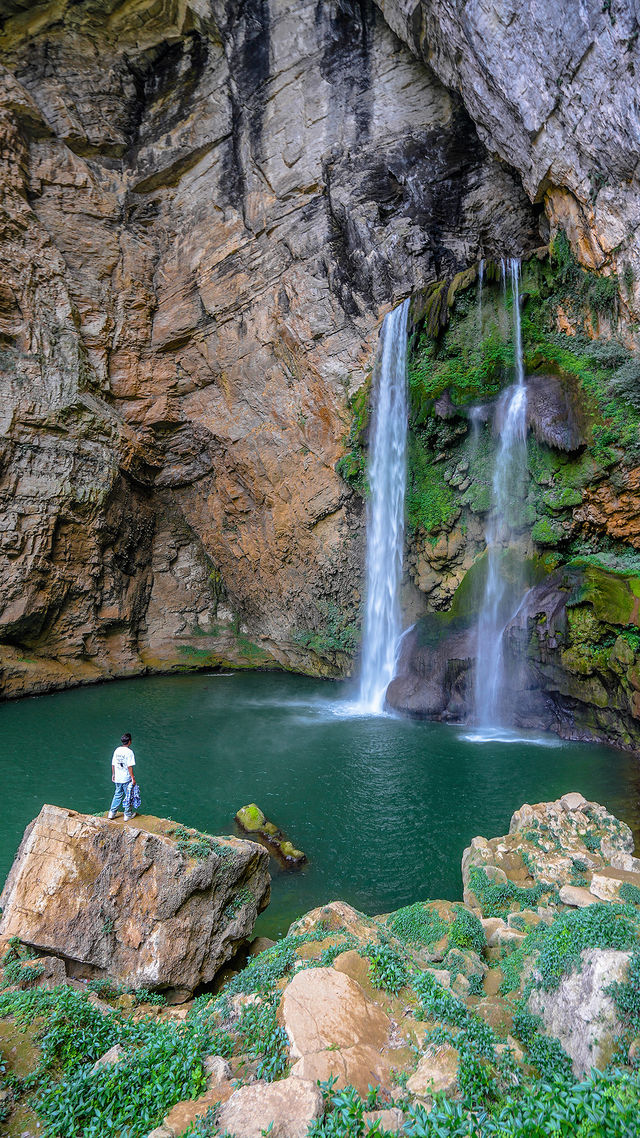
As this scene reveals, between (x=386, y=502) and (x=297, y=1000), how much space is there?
1398cm

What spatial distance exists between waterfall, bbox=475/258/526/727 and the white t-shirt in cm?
894

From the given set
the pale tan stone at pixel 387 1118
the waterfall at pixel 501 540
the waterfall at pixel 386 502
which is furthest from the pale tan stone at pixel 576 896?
the waterfall at pixel 386 502

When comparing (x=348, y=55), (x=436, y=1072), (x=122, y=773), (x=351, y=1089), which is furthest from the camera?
(x=348, y=55)

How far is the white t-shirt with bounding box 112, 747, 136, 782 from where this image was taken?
6.24 m

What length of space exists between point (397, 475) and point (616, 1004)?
14.1 metres

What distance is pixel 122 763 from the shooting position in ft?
20.6

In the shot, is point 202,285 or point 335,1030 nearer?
point 335,1030

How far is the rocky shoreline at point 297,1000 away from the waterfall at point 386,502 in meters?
10.4

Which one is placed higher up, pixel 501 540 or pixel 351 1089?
pixel 501 540

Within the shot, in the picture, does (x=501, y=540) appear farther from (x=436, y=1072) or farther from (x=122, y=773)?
(x=436, y=1072)

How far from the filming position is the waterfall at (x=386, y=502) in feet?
52.1

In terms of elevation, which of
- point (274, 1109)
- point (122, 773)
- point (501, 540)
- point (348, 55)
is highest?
point (348, 55)

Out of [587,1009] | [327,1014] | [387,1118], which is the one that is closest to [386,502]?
[587,1009]

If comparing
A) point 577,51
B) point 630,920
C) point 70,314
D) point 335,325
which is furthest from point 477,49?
point 630,920
